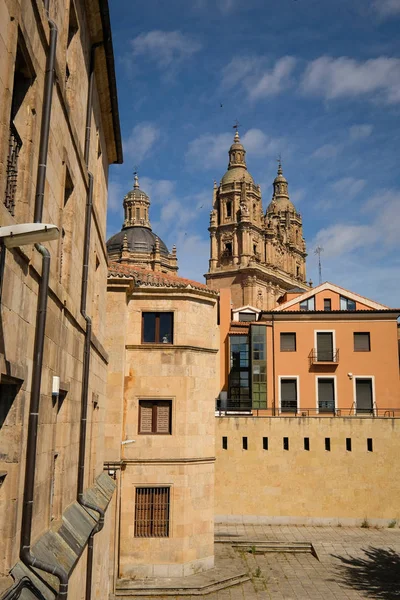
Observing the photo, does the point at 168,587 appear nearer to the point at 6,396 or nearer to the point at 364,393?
the point at 6,396

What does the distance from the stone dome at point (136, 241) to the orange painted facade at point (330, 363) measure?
5181 cm

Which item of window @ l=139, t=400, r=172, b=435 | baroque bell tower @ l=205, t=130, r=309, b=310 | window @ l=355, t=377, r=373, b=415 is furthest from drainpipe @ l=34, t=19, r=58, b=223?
baroque bell tower @ l=205, t=130, r=309, b=310

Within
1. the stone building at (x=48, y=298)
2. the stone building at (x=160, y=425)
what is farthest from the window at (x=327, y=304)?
the stone building at (x=48, y=298)

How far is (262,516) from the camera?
29.1 meters

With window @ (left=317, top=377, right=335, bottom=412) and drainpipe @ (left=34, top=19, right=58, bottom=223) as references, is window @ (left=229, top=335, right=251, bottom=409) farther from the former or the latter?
drainpipe @ (left=34, top=19, right=58, bottom=223)

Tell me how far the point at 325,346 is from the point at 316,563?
1402 centimetres

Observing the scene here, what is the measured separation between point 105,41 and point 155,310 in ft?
35.5

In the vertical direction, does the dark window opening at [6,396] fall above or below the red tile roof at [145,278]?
below

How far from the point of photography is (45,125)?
7039mm

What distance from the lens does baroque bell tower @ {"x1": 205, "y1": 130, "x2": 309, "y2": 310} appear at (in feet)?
267

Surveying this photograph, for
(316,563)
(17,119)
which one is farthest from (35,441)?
(316,563)

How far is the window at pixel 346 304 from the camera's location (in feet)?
122

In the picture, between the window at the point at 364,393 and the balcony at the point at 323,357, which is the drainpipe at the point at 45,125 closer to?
the balcony at the point at 323,357

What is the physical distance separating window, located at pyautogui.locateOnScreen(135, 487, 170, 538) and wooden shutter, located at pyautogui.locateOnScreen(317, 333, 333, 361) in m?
17.0
